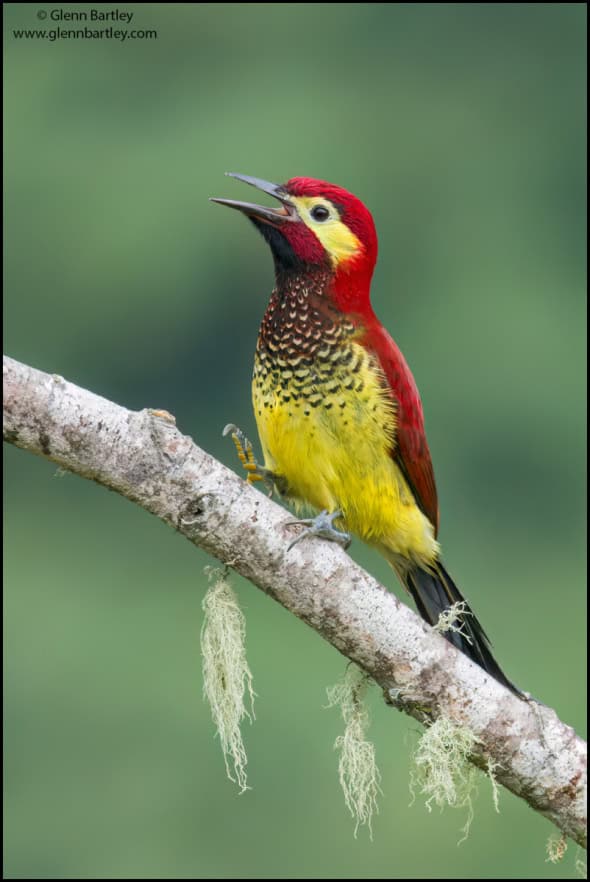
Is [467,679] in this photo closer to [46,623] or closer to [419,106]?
[46,623]

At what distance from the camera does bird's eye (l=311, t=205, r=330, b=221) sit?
4242mm

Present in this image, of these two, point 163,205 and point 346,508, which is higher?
point 163,205

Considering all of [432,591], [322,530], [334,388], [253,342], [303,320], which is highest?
[253,342]

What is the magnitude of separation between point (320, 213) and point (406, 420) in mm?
600

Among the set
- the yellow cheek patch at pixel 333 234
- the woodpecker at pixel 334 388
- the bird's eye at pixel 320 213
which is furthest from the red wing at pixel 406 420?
the bird's eye at pixel 320 213

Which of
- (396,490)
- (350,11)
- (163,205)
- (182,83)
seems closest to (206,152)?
(163,205)

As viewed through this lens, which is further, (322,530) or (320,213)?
(320,213)

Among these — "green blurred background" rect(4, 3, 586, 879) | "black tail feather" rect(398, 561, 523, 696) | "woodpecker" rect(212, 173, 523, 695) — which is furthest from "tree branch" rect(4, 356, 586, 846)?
"green blurred background" rect(4, 3, 586, 879)

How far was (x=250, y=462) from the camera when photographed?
14.0 ft

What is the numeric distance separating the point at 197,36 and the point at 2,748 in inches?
550

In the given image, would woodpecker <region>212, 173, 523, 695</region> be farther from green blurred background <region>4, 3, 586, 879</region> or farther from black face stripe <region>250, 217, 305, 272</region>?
green blurred background <region>4, 3, 586, 879</region>

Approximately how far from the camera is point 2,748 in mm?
16141

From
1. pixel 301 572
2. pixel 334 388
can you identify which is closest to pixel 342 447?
pixel 334 388

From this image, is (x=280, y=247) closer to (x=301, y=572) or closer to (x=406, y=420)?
(x=406, y=420)
